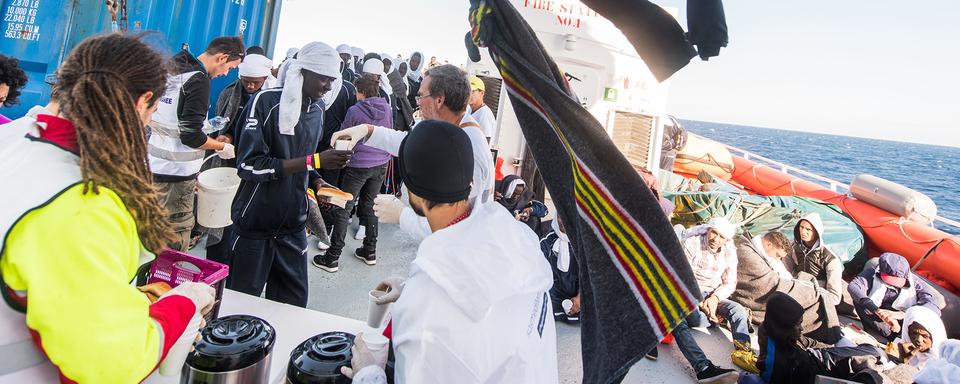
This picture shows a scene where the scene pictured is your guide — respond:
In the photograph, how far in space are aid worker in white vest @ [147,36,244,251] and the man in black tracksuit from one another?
0.67 m

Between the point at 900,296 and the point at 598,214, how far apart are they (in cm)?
587

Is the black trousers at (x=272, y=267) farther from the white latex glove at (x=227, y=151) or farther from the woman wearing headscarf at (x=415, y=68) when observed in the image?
the woman wearing headscarf at (x=415, y=68)

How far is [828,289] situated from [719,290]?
1.37 m

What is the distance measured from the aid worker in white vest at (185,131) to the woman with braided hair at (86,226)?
207cm

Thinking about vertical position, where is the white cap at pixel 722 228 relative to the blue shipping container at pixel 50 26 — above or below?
below

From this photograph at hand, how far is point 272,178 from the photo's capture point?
2.59 metres

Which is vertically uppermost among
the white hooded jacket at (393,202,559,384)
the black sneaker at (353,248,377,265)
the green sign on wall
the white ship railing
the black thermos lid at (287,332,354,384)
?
the green sign on wall

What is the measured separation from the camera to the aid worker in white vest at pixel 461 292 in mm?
1041

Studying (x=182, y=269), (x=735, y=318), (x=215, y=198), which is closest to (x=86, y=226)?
(x=182, y=269)

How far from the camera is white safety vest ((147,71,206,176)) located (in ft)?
10.1

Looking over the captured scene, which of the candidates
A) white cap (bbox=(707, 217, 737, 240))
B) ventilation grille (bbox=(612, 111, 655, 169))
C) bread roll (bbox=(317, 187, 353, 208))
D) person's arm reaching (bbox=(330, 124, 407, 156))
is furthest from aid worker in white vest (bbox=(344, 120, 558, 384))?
ventilation grille (bbox=(612, 111, 655, 169))

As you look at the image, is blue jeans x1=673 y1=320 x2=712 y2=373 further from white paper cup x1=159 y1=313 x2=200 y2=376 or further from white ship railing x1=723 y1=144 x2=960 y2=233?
white ship railing x1=723 y1=144 x2=960 y2=233

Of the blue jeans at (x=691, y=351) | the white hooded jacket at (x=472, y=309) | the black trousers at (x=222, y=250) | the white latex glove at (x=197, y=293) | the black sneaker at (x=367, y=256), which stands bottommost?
the blue jeans at (x=691, y=351)

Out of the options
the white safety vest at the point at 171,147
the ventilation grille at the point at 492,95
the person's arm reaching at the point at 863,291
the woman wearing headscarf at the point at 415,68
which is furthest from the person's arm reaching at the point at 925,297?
the woman wearing headscarf at the point at 415,68
